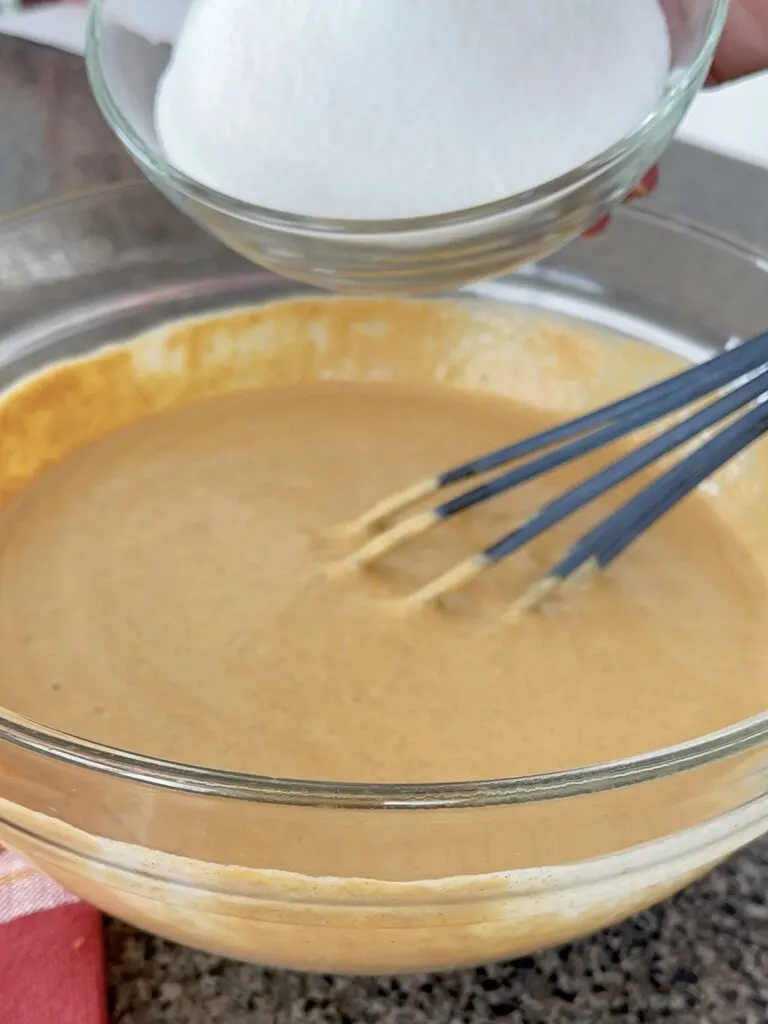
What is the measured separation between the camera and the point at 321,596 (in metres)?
0.83

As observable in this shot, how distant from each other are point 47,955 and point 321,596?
324 mm

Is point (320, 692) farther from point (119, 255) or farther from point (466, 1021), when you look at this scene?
point (119, 255)

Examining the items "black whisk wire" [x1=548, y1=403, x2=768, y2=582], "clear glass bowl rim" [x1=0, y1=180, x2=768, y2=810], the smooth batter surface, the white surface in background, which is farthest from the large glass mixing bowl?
the white surface in background

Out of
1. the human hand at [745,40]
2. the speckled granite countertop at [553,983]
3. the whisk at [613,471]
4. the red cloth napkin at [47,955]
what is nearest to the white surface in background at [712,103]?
the human hand at [745,40]

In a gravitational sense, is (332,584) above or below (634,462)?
below

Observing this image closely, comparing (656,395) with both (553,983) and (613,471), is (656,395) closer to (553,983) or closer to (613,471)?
(613,471)

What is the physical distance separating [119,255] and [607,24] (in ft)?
1.75

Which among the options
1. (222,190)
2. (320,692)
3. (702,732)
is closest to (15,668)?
(320,692)

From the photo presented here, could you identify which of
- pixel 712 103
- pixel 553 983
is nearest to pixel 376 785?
pixel 553 983

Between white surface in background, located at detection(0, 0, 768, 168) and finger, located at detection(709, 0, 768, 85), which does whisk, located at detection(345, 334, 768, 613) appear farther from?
white surface in background, located at detection(0, 0, 768, 168)

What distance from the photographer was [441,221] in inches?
23.4

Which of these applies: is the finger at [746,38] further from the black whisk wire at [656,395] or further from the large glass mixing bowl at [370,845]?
the large glass mixing bowl at [370,845]

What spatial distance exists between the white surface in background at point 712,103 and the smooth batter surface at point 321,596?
0.47 metres

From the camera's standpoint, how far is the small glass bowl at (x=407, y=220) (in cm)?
61
